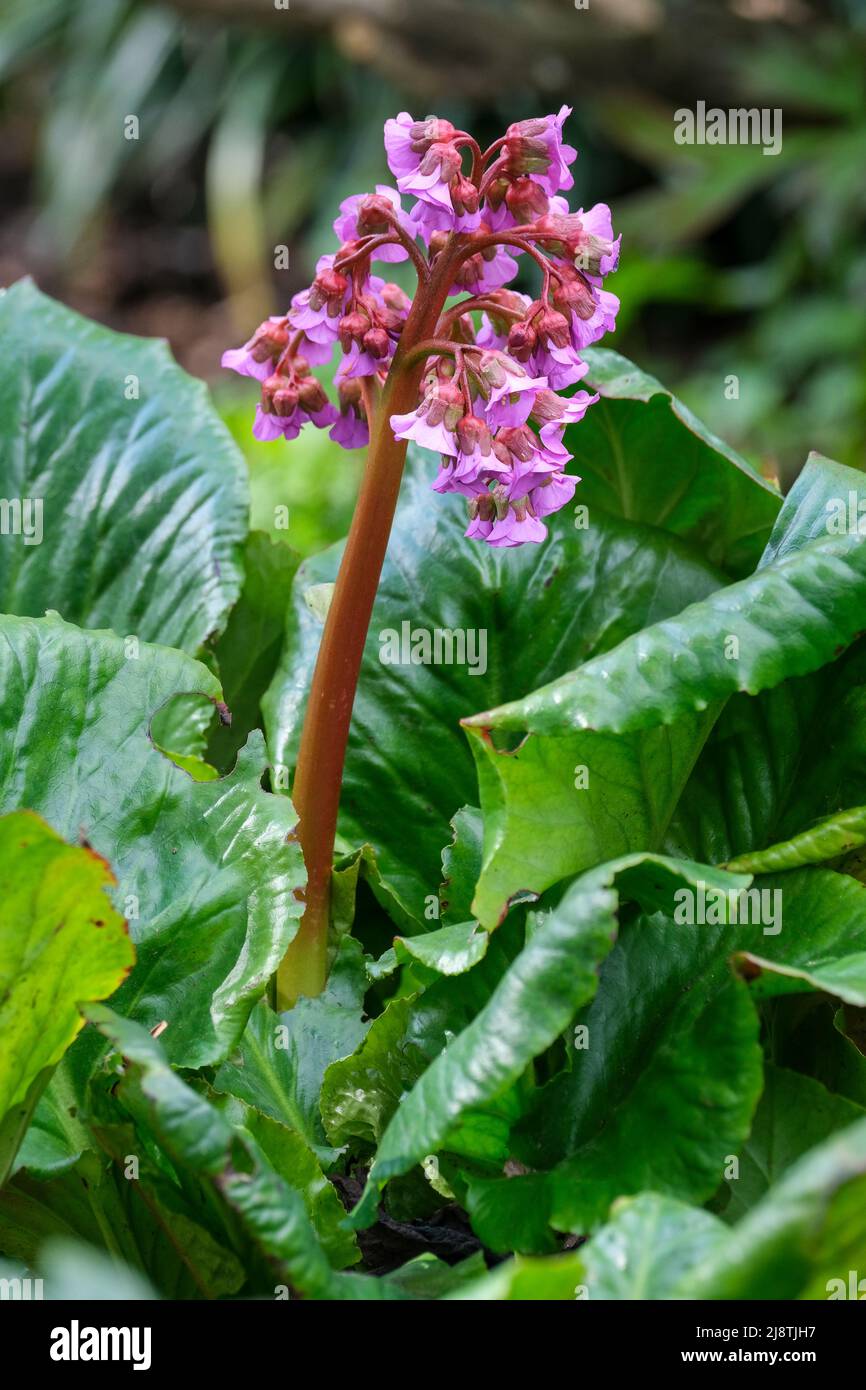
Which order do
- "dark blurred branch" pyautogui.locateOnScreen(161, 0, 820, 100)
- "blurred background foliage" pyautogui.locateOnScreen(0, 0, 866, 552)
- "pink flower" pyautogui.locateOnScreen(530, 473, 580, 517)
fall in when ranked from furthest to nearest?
"dark blurred branch" pyautogui.locateOnScreen(161, 0, 820, 100)
"blurred background foliage" pyautogui.locateOnScreen(0, 0, 866, 552)
"pink flower" pyautogui.locateOnScreen(530, 473, 580, 517)

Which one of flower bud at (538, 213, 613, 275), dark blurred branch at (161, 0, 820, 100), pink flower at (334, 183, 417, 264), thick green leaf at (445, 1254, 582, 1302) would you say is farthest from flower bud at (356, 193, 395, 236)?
dark blurred branch at (161, 0, 820, 100)

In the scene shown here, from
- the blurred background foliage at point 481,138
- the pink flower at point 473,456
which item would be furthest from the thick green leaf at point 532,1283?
the blurred background foliage at point 481,138

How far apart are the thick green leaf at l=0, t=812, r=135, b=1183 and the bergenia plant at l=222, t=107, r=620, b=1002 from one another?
0.23 metres

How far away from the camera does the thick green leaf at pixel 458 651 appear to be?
48.1 inches

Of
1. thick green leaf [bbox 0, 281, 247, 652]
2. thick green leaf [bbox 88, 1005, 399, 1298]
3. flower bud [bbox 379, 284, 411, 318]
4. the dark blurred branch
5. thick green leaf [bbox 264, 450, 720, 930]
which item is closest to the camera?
thick green leaf [bbox 88, 1005, 399, 1298]

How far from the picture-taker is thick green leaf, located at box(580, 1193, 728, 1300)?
70cm

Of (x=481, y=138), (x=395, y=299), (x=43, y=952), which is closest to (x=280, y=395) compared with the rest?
(x=395, y=299)

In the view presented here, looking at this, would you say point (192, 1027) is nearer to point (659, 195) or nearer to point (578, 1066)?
point (578, 1066)

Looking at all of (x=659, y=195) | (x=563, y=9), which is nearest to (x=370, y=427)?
(x=659, y=195)

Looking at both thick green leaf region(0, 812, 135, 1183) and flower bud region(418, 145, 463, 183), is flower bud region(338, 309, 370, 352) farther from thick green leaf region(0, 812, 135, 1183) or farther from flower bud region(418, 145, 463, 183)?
thick green leaf region(0, 812, 135, 1183)

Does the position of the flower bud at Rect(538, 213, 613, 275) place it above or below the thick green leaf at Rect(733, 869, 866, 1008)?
above

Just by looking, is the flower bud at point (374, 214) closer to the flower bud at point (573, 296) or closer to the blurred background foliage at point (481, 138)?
the flower bud at point (573, 296)

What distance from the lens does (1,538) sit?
1.35 meters

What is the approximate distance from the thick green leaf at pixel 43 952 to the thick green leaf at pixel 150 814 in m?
0.11
